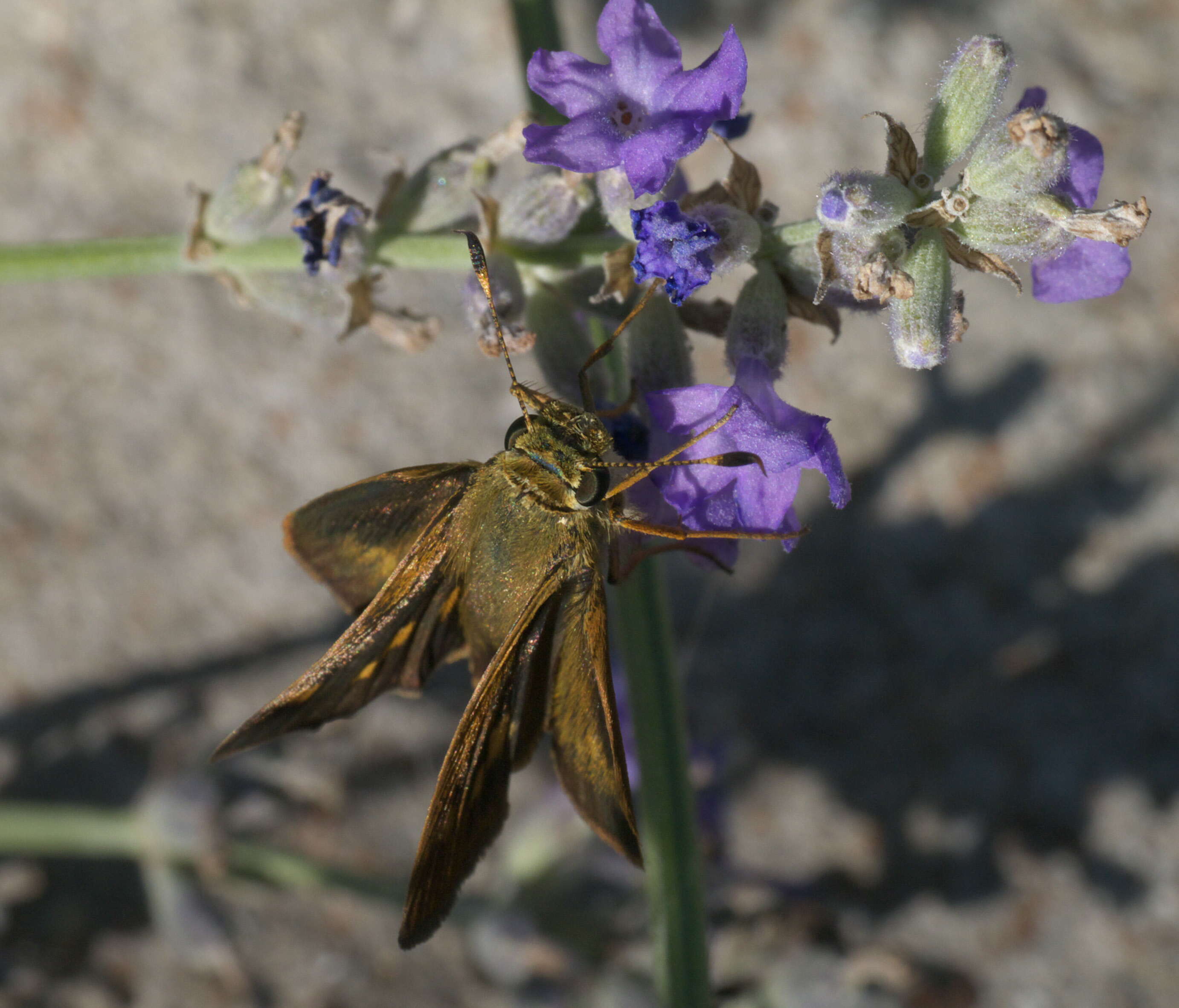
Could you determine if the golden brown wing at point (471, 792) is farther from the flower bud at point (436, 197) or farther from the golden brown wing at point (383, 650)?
the flower bud at point (436, 197)

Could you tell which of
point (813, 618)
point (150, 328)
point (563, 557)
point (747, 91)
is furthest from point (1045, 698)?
point (150, 328)

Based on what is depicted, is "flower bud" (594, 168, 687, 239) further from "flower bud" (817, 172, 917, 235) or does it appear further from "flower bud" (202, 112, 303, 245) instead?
"flower bud" (202, 112, 303, 245)

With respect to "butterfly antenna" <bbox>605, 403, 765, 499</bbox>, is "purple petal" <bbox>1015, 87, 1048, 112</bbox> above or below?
above

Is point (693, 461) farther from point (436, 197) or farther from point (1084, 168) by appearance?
point (1084, 168)

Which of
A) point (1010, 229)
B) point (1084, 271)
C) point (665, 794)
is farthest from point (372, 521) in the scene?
point (1084, 271)

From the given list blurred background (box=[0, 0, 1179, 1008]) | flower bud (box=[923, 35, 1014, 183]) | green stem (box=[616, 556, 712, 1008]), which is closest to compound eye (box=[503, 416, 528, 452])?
green stem (box=[616, 556, 712, 1008])

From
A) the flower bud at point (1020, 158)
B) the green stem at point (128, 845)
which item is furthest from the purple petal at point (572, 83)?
the green stem at point (128, 845)

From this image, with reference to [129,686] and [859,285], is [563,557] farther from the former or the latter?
[129,686]
